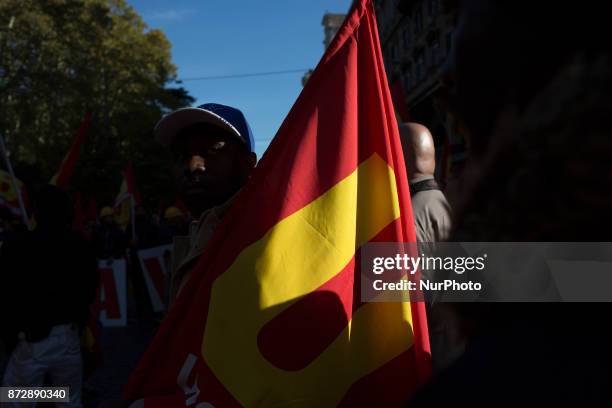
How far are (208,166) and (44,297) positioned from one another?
6.05ft

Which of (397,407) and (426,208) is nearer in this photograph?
(397,407)

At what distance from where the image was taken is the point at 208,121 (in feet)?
6.62

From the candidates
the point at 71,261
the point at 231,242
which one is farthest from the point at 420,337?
the point at 71,261

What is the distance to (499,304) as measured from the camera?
0.63 m

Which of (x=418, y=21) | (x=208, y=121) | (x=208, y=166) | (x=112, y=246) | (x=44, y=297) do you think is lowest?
(x=44, y=297)

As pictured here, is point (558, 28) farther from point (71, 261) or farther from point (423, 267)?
point (71, 261)

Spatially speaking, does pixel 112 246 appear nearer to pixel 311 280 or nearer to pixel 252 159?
pixel 252 159

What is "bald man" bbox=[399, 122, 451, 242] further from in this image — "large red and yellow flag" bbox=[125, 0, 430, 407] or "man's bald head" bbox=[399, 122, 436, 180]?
"large red and yellow flag" bbox=[125, 0, 430, 407]

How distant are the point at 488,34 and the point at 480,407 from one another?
0.38 metres

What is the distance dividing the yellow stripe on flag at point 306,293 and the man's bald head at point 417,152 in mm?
766

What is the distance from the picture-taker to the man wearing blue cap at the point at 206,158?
197 cm

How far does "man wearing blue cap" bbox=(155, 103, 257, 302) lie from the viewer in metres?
1.97

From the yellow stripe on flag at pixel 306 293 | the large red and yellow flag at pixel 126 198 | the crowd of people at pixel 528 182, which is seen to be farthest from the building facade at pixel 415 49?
the crowd of people at pixel 528 182

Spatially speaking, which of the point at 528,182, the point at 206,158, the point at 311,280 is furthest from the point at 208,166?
the point at 528,182
